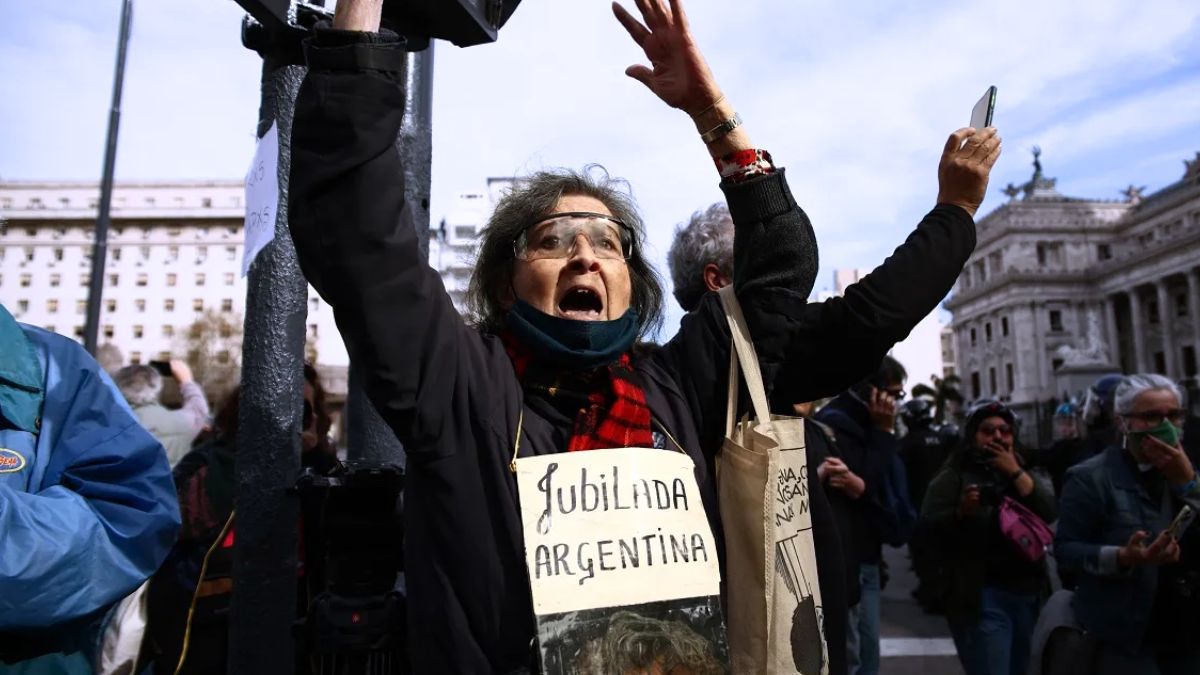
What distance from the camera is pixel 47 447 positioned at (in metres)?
1.84

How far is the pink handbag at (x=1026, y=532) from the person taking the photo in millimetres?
4512

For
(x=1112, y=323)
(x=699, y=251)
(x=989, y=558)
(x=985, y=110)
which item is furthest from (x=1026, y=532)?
(x=1112, y=323)

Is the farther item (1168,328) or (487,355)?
(1168,328)

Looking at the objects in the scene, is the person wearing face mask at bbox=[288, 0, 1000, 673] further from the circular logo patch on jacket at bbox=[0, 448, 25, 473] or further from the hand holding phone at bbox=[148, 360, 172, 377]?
the hand holding phone at bbox=[148, 360, 172, 377]

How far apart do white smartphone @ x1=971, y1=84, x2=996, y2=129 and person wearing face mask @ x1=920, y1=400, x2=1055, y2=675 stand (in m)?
3.17

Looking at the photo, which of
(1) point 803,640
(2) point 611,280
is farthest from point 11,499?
(1) point 803,640

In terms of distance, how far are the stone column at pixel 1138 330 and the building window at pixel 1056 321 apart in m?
5.37

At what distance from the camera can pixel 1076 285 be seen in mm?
71000

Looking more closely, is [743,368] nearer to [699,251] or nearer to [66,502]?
[699,251]

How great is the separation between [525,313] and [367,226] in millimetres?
464

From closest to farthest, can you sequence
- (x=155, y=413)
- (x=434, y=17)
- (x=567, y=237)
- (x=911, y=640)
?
(x=567, y=237)
(x=434, y=17)
(x=155, y=413)
(x=911, y=640)

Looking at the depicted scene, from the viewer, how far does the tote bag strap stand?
1724 millimetres

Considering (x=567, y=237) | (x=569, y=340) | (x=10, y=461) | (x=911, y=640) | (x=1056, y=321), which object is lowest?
(x=911, y=640)

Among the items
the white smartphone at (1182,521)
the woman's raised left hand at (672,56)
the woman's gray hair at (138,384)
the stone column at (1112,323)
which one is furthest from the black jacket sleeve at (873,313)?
the stone column at (1112,323)
